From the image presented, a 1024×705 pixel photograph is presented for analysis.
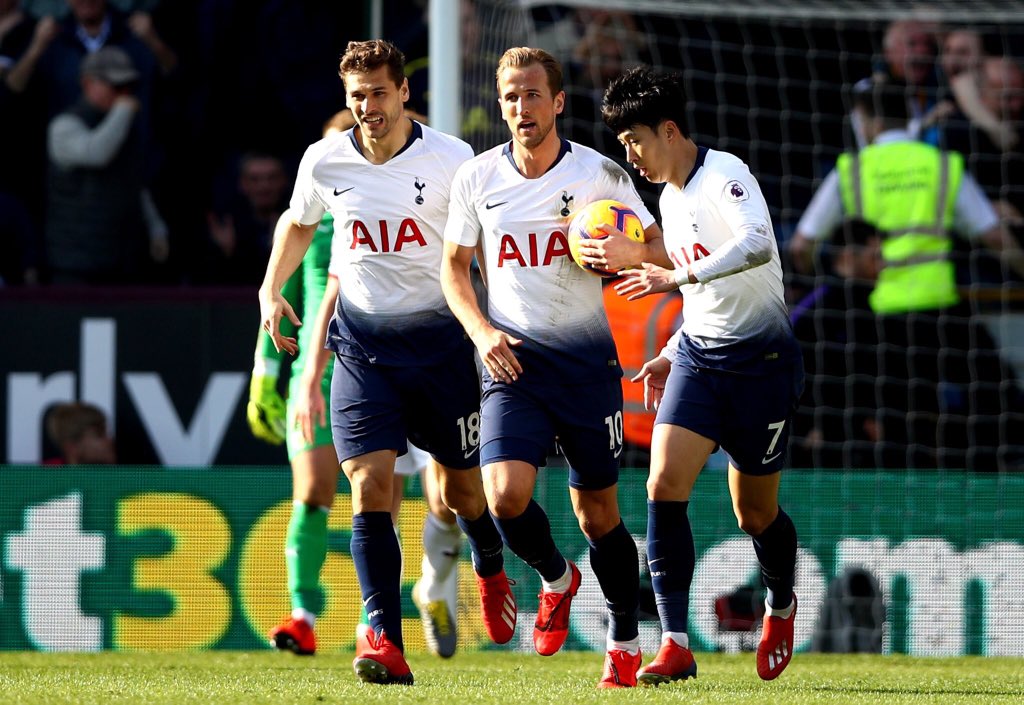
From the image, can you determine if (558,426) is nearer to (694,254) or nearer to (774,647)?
→ (694,254)

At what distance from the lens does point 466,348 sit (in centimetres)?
642

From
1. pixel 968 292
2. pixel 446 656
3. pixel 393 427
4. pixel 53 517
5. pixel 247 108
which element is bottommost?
pixel 446 656

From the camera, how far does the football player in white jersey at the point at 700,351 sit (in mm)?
6004

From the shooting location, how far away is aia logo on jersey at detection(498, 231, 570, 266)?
6.05m

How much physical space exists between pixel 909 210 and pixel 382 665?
19.2ft

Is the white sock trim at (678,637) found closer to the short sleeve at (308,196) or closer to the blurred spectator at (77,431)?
the short sleeve at (308,196)

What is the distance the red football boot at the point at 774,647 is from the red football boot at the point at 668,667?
21.3 inches

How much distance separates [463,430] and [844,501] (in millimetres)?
2944

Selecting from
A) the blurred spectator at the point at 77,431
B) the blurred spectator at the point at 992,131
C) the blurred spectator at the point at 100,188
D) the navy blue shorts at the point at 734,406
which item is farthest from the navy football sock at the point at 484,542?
the blurred spectator at the point at 992,131

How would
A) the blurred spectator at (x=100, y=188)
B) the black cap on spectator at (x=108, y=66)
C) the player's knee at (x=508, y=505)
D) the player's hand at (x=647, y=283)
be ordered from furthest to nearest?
1. the black cap on spectator at (x=108, y=66)
2. the blurred spectator at (x=100, y=188)
3. the player's knee at (x=508, y=505)
4. the player's hand at (x=647, y=283)

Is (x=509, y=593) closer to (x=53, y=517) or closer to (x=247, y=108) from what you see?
(x=53, y=517)

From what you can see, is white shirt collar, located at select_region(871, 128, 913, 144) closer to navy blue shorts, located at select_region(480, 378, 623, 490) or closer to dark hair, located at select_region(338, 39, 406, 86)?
navy blue shorts, located at select_region(480, 378, 623, 490)

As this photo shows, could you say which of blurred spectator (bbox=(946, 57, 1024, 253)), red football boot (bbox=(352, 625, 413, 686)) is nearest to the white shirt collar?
blurred spectator (bbox=(946, 57, 1024, 253))

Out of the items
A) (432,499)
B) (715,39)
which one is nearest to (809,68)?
(715,39)
